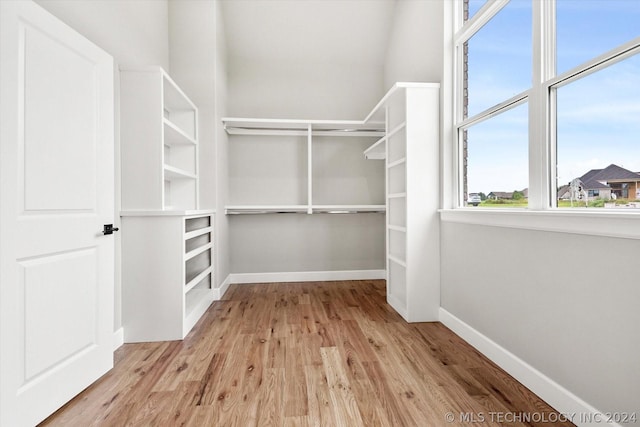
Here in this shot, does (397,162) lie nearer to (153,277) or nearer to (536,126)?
(536,126)

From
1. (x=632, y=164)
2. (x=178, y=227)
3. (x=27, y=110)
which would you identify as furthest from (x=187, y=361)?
(x=632, y=164)

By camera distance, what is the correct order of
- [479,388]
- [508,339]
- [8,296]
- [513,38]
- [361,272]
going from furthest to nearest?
1. [361,272]
2. [513,38]
3. [508,339]
4. [479,388]
5. [8,296]

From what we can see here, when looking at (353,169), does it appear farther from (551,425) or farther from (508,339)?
(551,425)

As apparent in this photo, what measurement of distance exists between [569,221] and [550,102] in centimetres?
68

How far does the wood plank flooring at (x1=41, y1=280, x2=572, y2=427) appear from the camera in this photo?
1533 mm

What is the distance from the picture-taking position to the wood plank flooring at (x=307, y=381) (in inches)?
60.4

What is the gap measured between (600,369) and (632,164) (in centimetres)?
83

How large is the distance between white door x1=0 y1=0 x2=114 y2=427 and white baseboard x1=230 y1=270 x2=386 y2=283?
229 centimetres

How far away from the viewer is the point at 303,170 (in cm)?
434

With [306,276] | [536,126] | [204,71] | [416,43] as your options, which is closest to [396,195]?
[536,126]

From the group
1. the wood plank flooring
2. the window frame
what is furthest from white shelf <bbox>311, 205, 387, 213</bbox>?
the wood plank flooring

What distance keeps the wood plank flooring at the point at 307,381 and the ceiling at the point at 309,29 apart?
125 inches

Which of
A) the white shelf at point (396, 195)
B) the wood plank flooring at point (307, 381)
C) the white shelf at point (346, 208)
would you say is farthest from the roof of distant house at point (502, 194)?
the white shelf at point (346, 208)

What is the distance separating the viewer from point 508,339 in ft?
6.34
